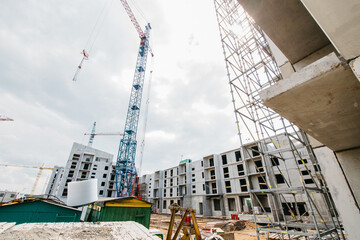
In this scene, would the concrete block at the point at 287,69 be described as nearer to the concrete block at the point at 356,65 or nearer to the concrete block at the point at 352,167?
the concrete block at the point at 352,167

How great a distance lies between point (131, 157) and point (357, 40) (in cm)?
3817

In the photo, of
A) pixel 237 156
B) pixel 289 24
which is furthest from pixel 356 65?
pixel 237 156

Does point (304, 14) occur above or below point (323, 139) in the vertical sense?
above

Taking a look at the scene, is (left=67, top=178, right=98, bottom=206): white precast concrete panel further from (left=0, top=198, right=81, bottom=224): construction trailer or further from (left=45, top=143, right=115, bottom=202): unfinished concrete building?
(left=45, top=143, right=115, bottom=202): unfinished concrete building

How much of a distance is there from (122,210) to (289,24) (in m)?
13.3

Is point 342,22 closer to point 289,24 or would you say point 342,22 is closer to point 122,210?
point 289,24

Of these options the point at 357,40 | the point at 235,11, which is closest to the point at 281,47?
the point at 357,40

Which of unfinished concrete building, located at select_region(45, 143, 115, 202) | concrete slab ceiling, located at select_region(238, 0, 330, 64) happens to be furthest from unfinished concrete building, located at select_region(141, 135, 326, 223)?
concrete slab ceiling, located at select_region(238, 0, 330, 64)

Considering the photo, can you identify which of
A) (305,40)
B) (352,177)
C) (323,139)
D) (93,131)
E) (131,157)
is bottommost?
(352,177)

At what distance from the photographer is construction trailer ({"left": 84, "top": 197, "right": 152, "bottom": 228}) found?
10.5 meters

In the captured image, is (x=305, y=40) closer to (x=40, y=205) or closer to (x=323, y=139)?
(x=323, y=139)

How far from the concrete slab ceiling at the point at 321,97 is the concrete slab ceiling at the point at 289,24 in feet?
7.11

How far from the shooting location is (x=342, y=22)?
4.28 ft

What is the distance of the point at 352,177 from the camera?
10.7 ft
